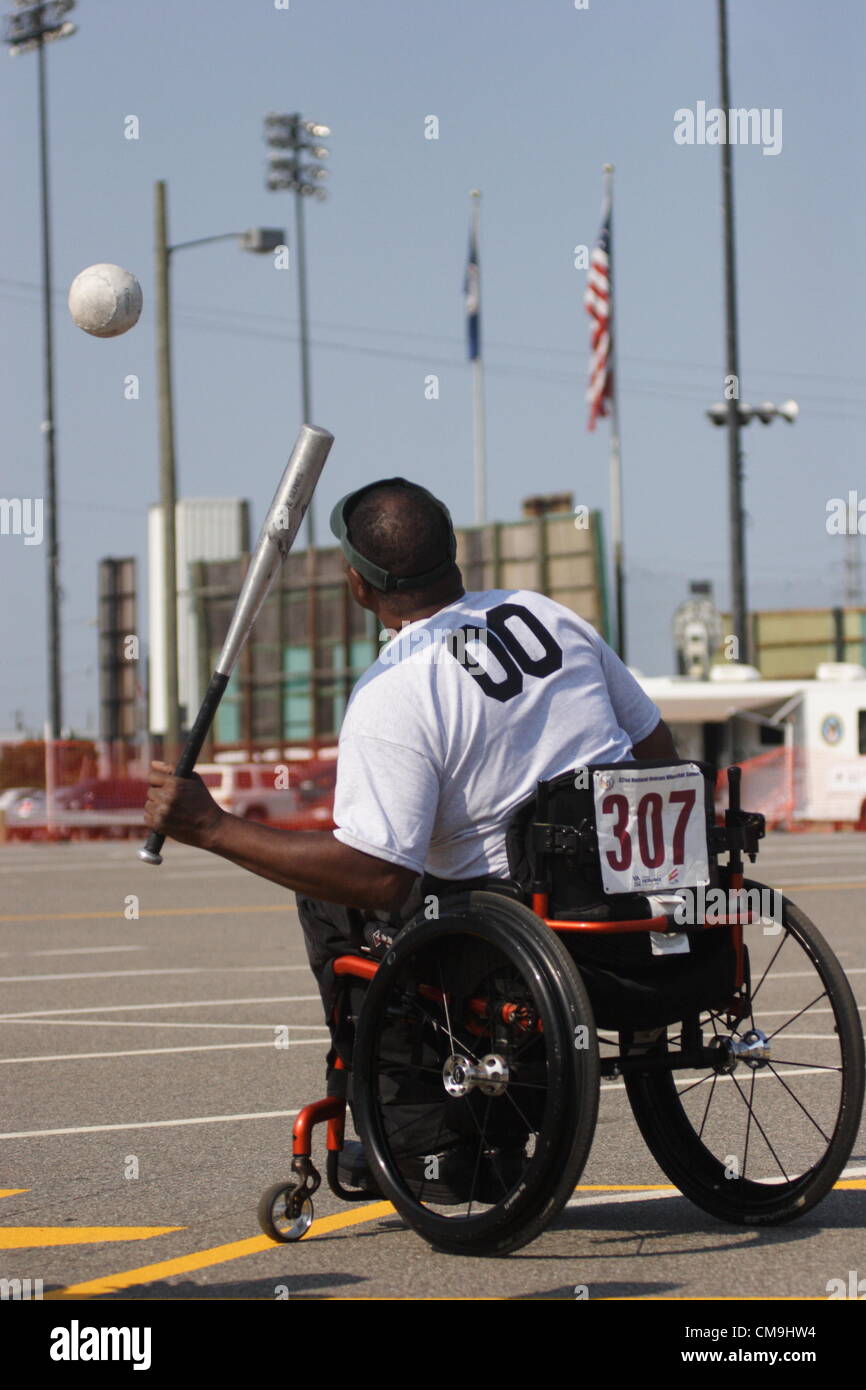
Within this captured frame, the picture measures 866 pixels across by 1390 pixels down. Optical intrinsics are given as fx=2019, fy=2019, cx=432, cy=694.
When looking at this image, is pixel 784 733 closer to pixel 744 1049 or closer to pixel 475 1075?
pixel 744 1049

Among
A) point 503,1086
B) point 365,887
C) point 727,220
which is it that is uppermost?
point 727,220

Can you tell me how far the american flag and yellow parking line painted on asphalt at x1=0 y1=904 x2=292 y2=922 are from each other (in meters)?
21.7

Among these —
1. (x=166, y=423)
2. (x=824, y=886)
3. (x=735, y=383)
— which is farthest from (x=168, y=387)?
(x=824, y=886)

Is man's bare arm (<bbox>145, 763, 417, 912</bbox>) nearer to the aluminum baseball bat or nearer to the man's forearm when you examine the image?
the man's forearm

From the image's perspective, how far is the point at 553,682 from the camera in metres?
4.68

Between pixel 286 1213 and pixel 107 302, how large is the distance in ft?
16.2

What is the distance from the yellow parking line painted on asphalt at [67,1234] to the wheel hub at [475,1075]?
0.83 metres

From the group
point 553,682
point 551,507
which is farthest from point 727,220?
point 553,682

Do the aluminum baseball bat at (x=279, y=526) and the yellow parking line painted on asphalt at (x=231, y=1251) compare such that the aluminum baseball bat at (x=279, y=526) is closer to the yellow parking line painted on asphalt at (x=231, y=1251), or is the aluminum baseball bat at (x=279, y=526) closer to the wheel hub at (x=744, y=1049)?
the yellow parking line painted on asphalt at (x=231, y=1251)

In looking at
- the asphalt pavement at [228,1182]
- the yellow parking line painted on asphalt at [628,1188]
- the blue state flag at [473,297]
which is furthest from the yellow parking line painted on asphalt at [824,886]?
the blue state flag at [473,297]

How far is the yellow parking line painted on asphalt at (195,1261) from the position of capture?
413cm
